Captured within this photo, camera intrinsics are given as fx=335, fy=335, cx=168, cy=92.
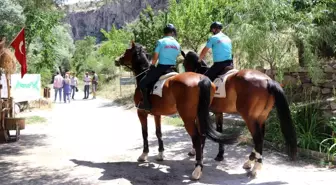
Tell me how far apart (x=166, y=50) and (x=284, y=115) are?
250 centimetres

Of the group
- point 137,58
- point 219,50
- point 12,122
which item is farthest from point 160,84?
point 12,122

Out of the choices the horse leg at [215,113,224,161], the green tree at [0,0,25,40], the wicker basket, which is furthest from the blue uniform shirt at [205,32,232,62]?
the green tree at [0,0,25,40]

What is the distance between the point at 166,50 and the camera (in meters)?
6.57

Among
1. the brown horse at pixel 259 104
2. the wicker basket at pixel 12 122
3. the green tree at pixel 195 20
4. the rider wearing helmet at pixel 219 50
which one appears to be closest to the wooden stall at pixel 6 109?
the wicker basket at pixel 12 122

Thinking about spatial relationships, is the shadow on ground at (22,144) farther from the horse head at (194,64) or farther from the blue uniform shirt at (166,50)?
the horse head at (194,64)

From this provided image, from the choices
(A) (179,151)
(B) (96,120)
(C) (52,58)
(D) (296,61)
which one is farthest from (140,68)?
(C) (52,58)

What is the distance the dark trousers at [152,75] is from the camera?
21.6 feet

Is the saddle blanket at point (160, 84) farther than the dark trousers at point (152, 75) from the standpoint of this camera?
No

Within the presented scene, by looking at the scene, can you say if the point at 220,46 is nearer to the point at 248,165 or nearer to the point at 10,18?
the point at 248,165

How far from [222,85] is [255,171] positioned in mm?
1700

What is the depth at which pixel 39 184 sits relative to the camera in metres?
5.42

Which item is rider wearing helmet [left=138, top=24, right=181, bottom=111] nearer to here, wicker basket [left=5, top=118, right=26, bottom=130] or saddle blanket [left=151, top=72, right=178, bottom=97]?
saddle blanket [left=151, top=72, right=178, bottom=97]

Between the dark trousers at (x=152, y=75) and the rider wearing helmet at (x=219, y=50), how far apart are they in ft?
2.92

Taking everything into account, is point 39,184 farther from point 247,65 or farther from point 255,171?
point 247,65
